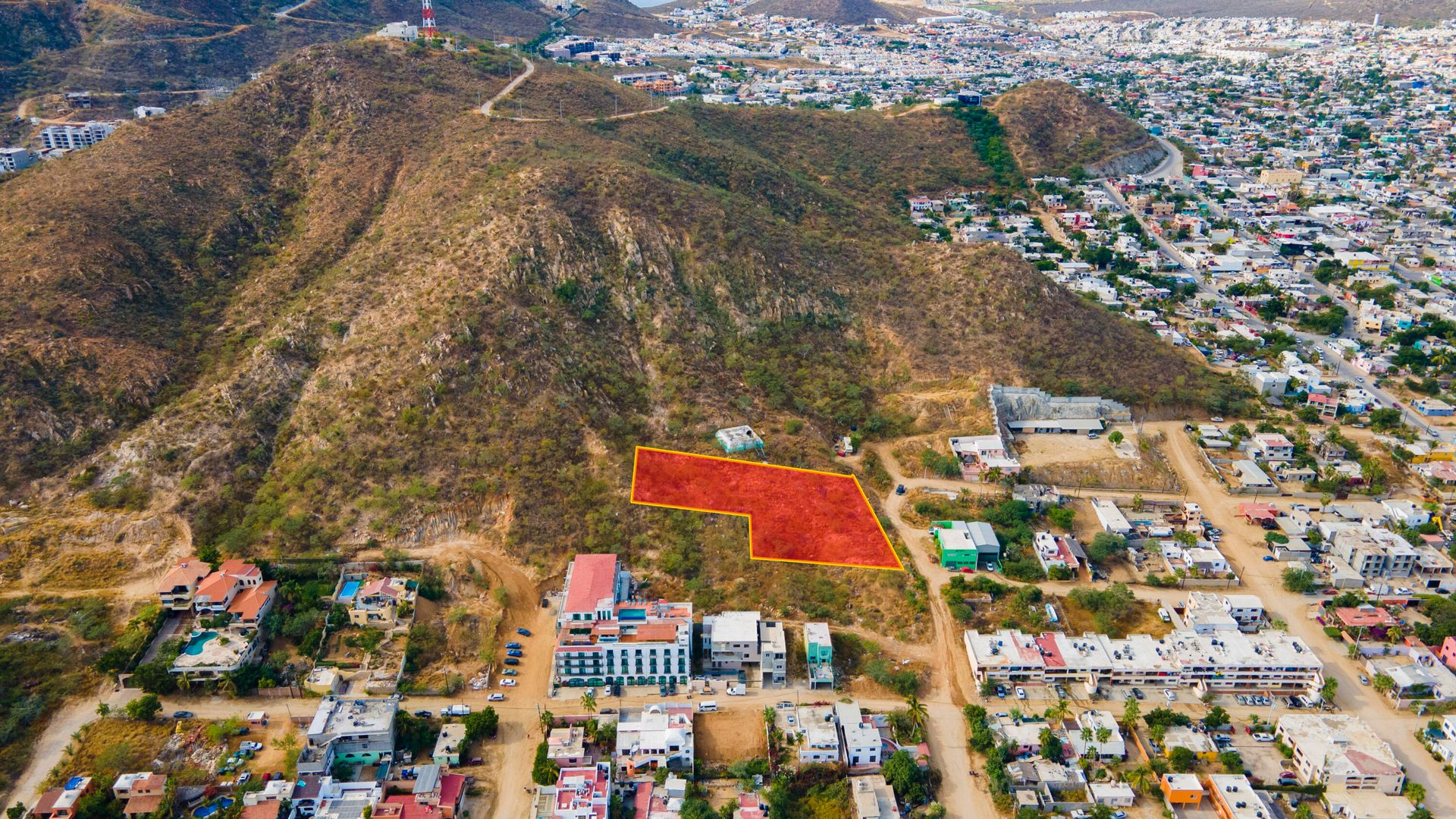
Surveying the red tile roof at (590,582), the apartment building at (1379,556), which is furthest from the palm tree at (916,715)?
the apartment building at (1379,556)

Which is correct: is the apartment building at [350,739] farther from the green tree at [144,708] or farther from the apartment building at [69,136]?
the apartment building at [69,136]

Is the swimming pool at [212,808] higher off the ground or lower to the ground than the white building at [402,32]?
lower

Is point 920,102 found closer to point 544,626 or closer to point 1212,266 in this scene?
point 1212,266

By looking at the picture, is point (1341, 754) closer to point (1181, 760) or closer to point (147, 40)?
point (1181, 760)

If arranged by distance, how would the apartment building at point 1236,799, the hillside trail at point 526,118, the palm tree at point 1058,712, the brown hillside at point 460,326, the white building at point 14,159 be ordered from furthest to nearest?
1. the white building at point 14,159
2. the hillside trail at point 526,118
3. the brown hillside at point 460,326
4. the palm tree at point 1058,712
5. the apartment building at point 1236,799

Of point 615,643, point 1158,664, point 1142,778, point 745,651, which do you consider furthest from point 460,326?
point 1142,778

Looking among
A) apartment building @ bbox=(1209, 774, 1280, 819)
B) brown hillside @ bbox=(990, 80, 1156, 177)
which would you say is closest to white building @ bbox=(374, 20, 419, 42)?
brown hillside @ bbox=(990, 80, 1156, 177)
